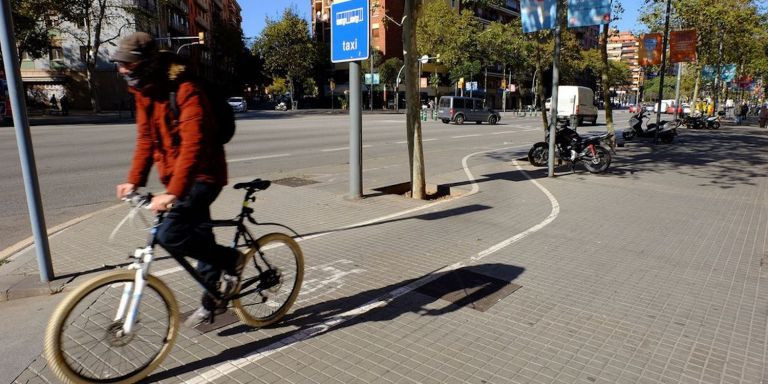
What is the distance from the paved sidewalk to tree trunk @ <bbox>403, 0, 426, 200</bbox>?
0.69 m

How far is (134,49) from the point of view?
2.69 meters

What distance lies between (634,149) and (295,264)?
16.6 metres

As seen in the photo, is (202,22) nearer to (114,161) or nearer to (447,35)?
(447,35)

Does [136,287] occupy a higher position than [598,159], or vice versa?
[136,287]

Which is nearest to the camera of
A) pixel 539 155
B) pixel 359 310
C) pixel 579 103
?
pixel 359 310

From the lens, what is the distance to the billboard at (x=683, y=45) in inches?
706

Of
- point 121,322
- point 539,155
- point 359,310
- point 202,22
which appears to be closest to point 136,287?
point 121,322

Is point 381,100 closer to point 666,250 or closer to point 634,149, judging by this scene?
point 634,149

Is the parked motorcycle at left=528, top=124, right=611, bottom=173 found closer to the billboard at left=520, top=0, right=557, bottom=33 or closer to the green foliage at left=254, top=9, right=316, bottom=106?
the billboard at left=520, top=0, right=557, bottom=33

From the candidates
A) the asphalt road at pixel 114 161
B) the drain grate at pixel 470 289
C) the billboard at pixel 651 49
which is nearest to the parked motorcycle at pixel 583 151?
the asphalt road at pixel 114 161

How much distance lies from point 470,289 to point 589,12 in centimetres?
786

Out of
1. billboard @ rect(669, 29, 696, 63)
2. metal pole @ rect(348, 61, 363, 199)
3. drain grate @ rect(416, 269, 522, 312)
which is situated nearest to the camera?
drain grate @ rect(416, 269, 522, 312)

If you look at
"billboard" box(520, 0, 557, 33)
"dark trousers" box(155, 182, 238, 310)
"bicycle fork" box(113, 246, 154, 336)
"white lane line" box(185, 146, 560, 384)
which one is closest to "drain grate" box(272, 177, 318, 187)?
"white lane line" box(185, 146, 560, 384)

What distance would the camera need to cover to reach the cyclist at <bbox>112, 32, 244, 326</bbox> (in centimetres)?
276
